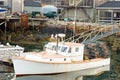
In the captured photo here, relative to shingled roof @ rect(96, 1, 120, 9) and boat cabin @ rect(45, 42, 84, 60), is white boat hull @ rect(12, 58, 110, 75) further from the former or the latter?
shingled roof @ rect(96, 1, 120, 9)

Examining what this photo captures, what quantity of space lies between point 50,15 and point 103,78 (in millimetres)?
33770

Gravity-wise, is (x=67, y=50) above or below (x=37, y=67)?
above

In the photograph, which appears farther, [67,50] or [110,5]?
[110,5]

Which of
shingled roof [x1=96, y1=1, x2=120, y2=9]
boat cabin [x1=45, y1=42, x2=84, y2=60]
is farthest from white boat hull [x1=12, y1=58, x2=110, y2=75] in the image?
shingled roof [x1=96, y1=1, x2=120, y2=9]

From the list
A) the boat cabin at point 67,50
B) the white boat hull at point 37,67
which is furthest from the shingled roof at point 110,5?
the white boat hull at point 37,67

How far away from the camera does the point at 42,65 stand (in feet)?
94.5

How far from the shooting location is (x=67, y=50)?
3073cm

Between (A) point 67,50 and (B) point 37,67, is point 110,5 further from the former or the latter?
(B) point 37,67

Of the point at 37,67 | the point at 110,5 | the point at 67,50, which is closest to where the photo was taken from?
the point at 37,67

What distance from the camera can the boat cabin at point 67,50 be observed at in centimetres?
3069

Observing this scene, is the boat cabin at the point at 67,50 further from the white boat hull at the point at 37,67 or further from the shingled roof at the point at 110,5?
the shingled roof at the point at 110,5

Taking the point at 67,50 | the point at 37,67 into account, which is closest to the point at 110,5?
the point at 67,50

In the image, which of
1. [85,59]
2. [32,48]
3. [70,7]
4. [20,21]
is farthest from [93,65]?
[70,7]

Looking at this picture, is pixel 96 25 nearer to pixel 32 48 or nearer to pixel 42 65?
pixel 32 48
